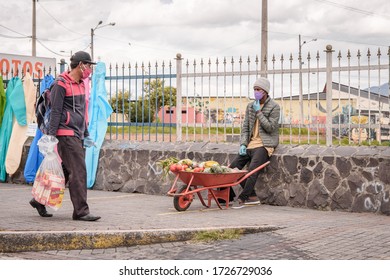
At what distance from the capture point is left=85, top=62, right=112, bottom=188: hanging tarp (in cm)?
1319

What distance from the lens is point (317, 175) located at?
35.2 feet

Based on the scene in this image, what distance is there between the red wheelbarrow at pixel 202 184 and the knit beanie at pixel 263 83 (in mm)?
1262

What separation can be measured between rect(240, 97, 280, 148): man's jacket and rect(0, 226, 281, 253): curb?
3.45 metres

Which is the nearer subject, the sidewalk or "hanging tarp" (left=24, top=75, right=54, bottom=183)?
the sidewalk

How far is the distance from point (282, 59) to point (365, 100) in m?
1.56

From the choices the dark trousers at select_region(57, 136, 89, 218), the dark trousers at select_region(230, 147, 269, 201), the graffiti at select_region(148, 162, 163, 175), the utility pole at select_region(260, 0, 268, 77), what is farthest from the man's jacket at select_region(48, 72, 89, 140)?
the utility pole at select_region(260, 0, 268, 77)

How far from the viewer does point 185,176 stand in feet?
33.0

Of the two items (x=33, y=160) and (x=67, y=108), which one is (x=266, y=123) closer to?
(x=67, y=108)

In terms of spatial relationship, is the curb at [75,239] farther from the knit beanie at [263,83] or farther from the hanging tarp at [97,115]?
the hanging tarp at [97,115]

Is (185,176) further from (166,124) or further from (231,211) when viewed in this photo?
(166,124)

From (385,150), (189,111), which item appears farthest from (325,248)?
(189,111)

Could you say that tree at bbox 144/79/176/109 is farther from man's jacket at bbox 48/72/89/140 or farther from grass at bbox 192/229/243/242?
grass at bbox 192/229/243/242

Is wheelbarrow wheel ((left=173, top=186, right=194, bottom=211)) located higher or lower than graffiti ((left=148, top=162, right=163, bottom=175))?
lower

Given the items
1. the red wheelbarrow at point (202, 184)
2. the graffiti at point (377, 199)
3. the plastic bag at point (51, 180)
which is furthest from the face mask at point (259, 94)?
the plastic bag at point (51, 180)
